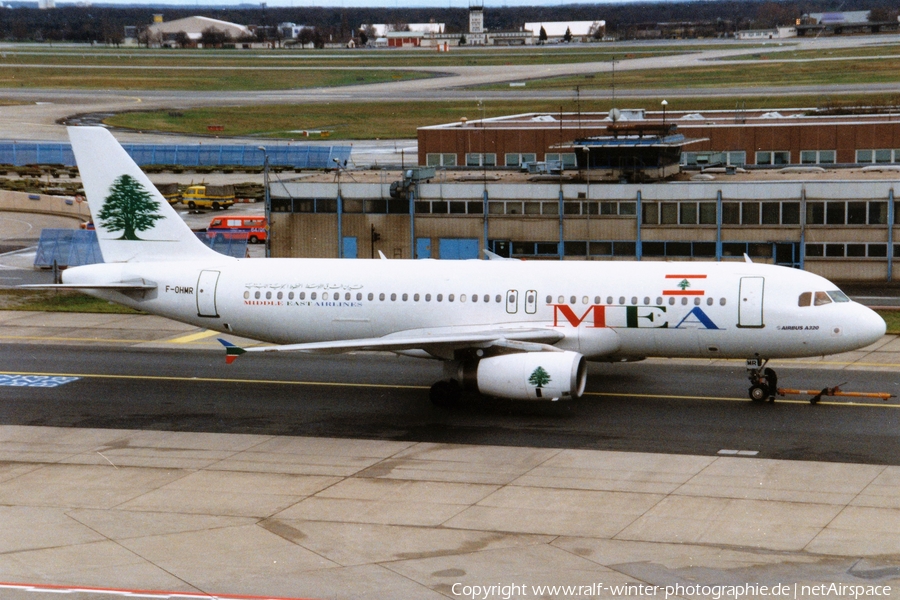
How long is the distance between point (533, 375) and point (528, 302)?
12.6ft

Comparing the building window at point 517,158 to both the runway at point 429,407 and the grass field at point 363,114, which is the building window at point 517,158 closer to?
the runway at point 429,407

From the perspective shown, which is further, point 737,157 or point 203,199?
point 203,199

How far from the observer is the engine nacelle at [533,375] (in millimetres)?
32219

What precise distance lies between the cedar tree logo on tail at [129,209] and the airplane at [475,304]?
0.16 ft

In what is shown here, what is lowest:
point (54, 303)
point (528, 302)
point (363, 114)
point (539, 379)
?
point (54, 303)

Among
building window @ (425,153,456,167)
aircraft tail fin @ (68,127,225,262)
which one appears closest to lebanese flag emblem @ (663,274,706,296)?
aircraft tail fin @ (68,127,225,262)

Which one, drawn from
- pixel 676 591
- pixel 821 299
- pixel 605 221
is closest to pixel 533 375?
pixel 821 299

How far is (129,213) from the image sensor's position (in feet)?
131

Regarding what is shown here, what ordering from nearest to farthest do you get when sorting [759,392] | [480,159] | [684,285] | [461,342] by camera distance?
[461,342] < [684,285] < [759,392] < [480,159]

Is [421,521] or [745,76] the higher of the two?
[745,76]

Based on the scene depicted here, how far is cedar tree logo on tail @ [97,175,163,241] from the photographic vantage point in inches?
1575

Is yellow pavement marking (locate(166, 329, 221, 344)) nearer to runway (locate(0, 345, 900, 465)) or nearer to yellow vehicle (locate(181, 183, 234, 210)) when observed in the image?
runway (locate(0, 345, 900, 465))

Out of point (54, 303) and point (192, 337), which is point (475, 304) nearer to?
point (192, 337)

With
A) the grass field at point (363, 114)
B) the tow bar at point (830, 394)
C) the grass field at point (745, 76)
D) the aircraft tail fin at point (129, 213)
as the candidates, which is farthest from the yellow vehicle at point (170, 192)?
the tow bar at point (830, 394)
